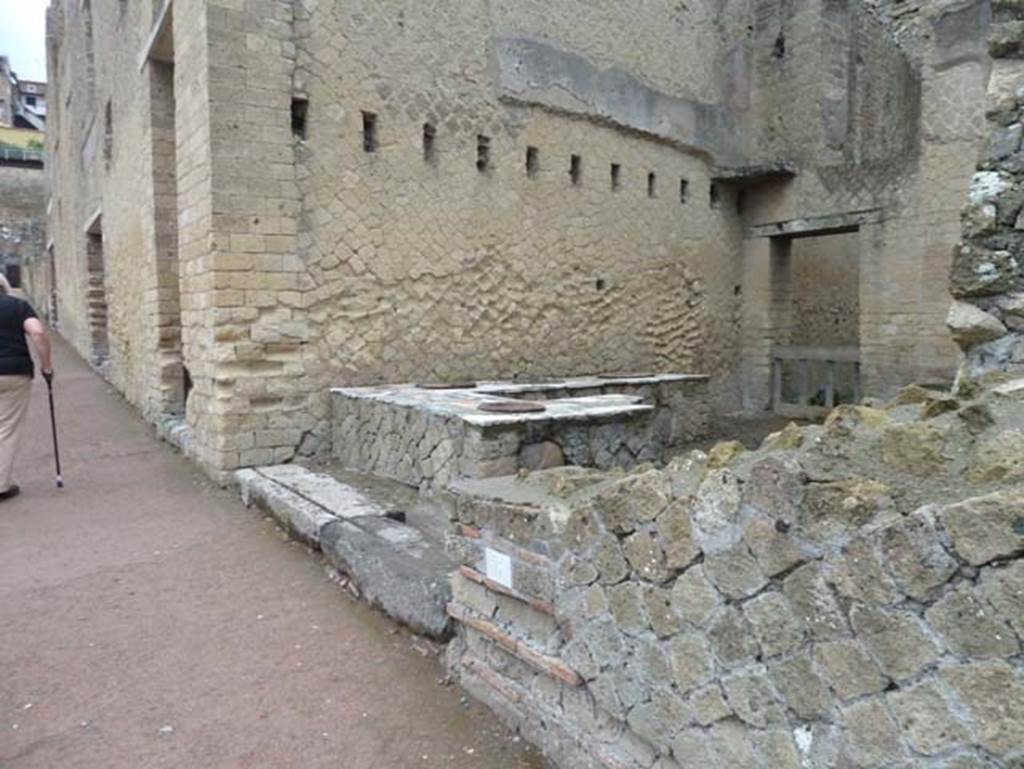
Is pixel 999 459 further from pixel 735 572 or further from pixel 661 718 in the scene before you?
pixel 661 718

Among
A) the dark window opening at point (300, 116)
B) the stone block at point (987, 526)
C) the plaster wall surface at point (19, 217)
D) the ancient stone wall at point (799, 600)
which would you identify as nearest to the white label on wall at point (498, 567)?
the ancient stone wall at point (799, 600)

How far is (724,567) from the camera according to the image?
1.64 m

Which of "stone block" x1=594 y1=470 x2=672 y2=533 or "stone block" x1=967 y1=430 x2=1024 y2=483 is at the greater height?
"stone block" x1=967 y1=430 x2=1024 y2=483

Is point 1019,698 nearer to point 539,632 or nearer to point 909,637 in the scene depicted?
point 909,637

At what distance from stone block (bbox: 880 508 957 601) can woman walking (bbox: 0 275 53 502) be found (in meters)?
5.67

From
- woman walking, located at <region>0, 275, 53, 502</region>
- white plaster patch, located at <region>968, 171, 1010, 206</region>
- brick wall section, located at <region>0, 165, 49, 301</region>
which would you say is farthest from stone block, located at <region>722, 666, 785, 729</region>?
brick wall section, located at <region>0, 165, 49, 301</region>

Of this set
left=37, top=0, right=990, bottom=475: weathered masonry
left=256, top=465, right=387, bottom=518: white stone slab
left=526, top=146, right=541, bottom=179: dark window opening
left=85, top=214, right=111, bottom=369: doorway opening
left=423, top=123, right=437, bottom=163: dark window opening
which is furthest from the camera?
left=85, top=214, right=111, bottom=369: doorway opening

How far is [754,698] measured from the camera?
1.61 m

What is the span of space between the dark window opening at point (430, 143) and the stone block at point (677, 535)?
5.63 metres

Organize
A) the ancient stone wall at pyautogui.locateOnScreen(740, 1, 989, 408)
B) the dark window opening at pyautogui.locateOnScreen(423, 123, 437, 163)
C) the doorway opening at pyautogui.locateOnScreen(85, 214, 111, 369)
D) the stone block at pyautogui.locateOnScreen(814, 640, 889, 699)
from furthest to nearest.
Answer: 1. the doorway opening at pyautogui.locateOnScreen(85, 214, 111, 369)
2. the ancient stone wall at pyautogui.locateOnScreen(740, 1, 989, 408)
3. the dark window opening at pyautogui.locateOnScreen(423, 123, 437, 163)
4. the stone block at pyautogui.locateOnScreen(814, 640, 889, 699)

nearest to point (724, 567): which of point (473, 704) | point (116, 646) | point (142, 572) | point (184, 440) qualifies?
point (473, 704)

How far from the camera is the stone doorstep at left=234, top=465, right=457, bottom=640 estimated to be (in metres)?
3.06

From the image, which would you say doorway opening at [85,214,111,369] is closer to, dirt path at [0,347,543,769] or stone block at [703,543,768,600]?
dirt path at [0,347,543,769]

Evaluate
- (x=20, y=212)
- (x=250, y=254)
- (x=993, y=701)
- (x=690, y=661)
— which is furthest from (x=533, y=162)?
(x=20, y=212)
